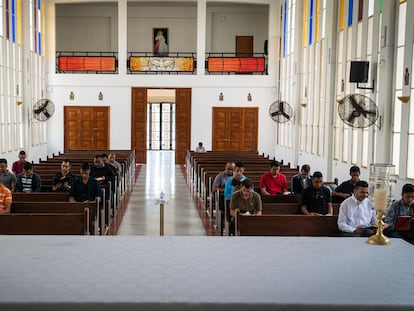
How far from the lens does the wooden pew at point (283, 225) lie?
6.85 metres

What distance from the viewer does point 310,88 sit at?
1728cm

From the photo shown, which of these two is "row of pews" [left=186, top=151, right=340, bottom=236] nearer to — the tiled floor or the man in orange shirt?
the tiled floor

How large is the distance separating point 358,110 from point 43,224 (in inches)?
248

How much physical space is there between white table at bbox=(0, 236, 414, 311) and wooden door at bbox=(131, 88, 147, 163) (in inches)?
730

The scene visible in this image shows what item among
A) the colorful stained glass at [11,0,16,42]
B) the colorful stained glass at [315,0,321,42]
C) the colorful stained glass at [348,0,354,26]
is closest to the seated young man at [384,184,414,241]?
the colorful stained glass at [348,0,354,26]

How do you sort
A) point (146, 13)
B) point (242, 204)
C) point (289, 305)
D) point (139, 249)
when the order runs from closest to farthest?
point (289, 305) → point (139, 249) → point (242, 204) → point (146, 13)

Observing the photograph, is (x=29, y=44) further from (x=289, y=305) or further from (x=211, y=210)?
(x=289, y=305)

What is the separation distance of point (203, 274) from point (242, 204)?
461cm

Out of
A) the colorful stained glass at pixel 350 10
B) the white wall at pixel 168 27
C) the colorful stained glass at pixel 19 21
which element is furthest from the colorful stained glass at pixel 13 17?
the colorful stained glass at pixel 350 10

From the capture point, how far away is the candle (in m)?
4.04

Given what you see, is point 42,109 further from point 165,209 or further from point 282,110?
point 282,110

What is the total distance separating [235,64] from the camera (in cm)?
2241

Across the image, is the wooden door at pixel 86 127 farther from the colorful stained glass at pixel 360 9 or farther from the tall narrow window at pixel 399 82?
the tall narrow window at pixel 399 82

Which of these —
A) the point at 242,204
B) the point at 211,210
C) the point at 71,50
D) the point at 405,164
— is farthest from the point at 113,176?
the point at 71,50
